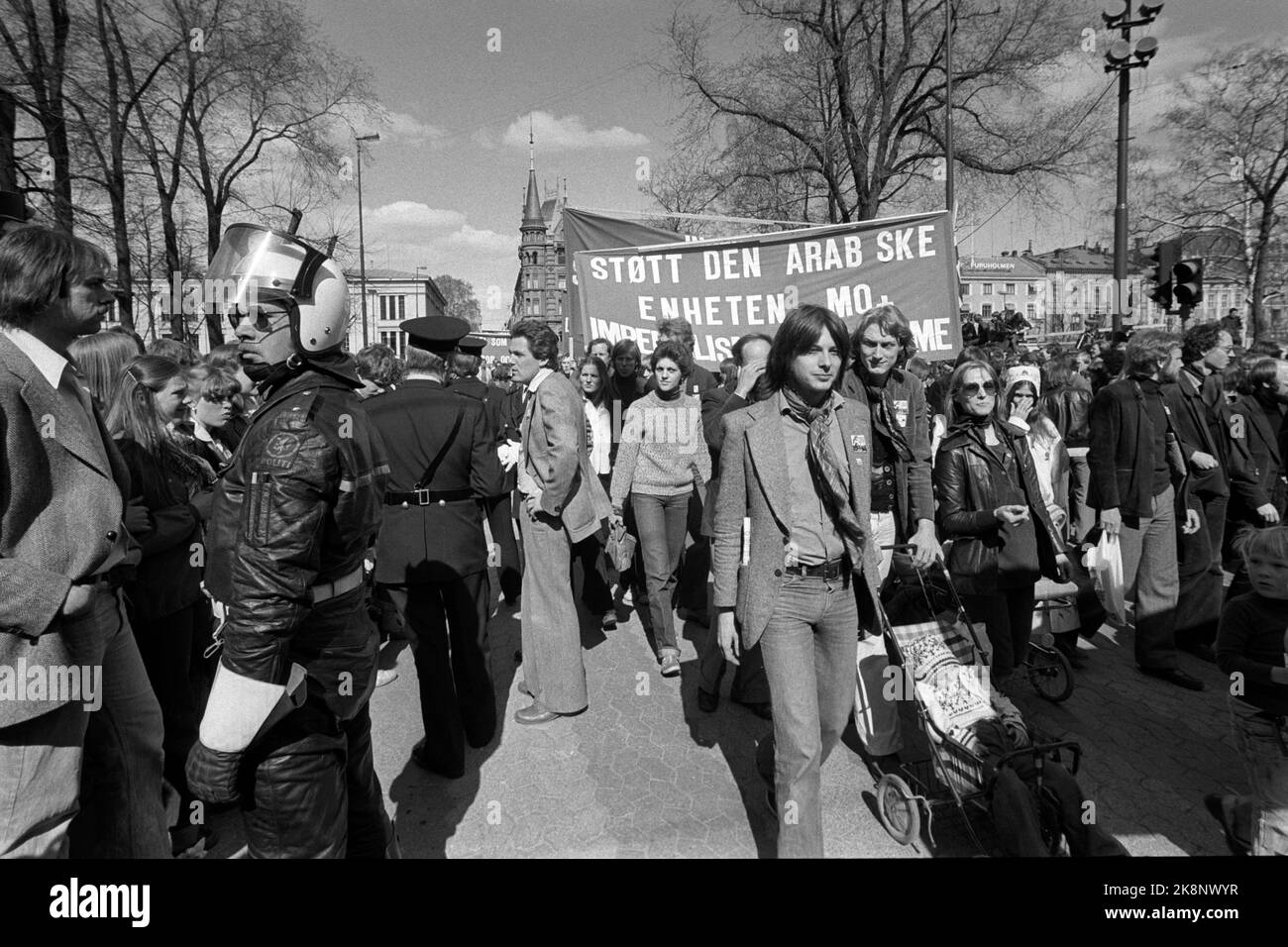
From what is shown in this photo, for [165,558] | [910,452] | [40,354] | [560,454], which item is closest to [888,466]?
[910,452]

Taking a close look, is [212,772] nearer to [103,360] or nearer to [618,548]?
[103,360]

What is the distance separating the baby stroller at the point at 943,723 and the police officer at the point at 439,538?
197 cm

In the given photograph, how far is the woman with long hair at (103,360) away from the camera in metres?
3.19

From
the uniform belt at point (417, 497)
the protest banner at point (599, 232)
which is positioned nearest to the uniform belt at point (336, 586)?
the uniform belt at point (417, 497)

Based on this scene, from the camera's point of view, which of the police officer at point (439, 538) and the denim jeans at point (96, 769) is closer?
the denim jeans at point (96, 769)

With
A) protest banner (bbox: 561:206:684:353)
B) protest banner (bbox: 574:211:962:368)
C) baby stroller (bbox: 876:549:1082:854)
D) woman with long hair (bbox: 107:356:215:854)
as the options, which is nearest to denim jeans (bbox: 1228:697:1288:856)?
baby stroller (bbox: 876:549:1082:854)

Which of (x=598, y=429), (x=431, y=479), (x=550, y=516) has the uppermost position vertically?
(x=598, y=429)

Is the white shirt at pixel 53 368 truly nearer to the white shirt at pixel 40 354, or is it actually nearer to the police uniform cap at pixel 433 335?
the white shirt at pixel 40 354

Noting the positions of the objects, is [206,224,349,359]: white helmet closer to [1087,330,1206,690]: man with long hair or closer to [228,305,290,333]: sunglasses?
[228,305,290,333]: sunglasses

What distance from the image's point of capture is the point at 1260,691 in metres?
2.70

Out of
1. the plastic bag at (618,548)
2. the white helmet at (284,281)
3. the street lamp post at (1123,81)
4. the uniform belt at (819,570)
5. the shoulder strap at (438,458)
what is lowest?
the plastic bag at (618,548)

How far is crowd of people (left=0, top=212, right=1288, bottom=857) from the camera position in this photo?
6.55ft

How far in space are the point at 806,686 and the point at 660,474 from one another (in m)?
2.42

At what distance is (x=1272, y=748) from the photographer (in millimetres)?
2613
